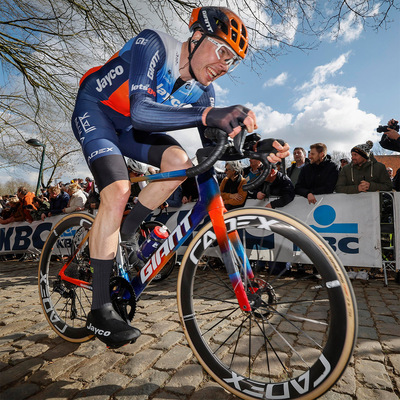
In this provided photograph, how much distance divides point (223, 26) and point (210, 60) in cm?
21

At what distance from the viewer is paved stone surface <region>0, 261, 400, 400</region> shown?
65.7 inches

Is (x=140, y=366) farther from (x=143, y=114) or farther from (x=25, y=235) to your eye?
(x=25, y=235)

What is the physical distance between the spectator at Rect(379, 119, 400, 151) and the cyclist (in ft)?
15.5

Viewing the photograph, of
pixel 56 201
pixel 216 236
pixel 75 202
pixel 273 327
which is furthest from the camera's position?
pixel 56 201

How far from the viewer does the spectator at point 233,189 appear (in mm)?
5934

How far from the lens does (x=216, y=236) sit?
165cm

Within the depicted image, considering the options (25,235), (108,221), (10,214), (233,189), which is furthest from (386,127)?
(10,214)

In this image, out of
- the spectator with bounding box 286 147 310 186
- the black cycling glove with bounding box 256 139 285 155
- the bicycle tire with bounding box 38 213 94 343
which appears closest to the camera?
the black cycling glove with bounding box 256 139 285 155

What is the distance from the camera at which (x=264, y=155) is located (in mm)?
1567

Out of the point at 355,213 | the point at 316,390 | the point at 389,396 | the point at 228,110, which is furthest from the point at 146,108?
the point at 355,213

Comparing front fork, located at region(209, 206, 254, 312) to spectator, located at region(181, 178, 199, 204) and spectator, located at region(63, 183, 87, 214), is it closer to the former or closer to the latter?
spectator, located at region(181, 178, 199, 204)

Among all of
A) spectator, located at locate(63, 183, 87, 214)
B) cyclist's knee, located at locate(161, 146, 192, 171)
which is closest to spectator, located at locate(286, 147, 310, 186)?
cyclist's knee, located at locate(161, 146, 192, 171)

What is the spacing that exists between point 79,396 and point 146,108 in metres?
1.80

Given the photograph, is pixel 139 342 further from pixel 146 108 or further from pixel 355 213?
pixel 355 213
